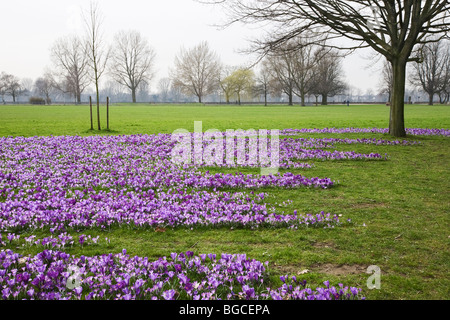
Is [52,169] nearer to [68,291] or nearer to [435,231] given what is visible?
[68,291]

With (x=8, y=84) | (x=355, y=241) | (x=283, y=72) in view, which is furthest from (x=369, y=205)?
(x=8, y=84)

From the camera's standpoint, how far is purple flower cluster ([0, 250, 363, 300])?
3.39 meters

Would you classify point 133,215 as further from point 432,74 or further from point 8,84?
point 8,84

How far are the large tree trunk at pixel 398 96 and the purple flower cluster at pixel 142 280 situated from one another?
1623cm

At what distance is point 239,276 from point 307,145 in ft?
39.3

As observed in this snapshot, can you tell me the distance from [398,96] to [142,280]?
17437 mm

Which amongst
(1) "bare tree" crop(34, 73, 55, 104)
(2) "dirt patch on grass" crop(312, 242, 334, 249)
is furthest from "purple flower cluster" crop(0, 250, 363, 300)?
(1) "bare tree" crop(34, 73, 55, 104)

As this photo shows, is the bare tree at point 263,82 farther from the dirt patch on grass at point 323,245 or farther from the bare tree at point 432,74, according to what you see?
the dirt patch on grass at point 323,245

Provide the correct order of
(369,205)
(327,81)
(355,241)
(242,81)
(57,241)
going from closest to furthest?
(57,241)
(355,241)
(369,205)
(327,81)
(242,81)

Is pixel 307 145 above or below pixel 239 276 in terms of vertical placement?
above

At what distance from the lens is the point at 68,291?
3.56 meters

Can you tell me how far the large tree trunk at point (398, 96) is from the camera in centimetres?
1680

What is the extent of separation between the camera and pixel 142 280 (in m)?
3.55
